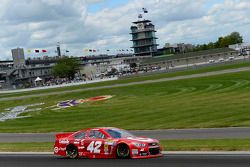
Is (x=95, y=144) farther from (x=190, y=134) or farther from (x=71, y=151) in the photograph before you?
(x=190, y=134)

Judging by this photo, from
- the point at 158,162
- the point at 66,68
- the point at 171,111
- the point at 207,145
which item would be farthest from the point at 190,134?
the point at 66,68

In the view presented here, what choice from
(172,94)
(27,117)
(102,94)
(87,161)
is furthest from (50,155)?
(102,94)

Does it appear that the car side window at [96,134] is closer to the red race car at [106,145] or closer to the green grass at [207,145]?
the red race car at [106,145]

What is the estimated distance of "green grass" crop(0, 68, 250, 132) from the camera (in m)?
31.3

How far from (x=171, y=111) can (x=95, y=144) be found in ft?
61.0

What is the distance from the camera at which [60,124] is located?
40.0 meters

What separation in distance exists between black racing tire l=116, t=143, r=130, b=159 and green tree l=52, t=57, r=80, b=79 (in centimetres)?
15239

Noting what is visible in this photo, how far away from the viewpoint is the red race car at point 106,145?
58.3 feet

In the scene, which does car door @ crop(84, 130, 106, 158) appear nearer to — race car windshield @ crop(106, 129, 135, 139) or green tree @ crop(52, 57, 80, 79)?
race car windshield @ crop(106, 129, 135, 139)

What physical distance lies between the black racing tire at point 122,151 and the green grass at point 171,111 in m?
10.9

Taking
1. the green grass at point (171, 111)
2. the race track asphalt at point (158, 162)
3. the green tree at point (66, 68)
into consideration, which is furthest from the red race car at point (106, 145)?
the green tree at point (66, 68)

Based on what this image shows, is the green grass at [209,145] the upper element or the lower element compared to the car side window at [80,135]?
lower

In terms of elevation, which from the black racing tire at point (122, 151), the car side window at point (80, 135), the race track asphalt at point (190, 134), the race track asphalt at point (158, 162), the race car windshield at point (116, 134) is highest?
the race car windshield at point (116, 134)

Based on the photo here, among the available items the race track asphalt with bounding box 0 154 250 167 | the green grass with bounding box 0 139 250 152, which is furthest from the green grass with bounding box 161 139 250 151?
the race track asphalt with bounding box 0 154 250 167
